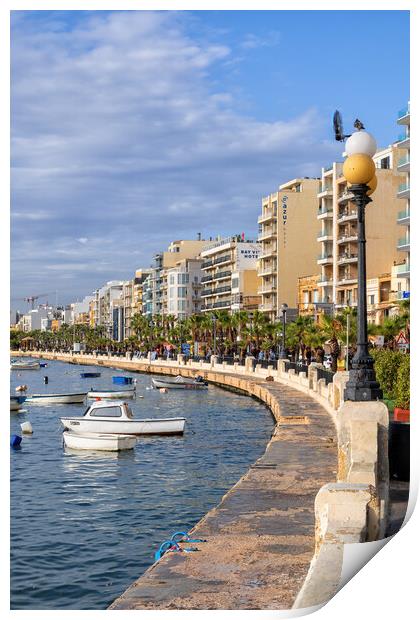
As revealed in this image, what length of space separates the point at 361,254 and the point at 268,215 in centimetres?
9035

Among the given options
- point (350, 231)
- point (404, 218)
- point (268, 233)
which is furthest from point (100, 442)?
point (268, 233)

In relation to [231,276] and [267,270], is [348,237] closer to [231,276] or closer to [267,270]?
[267,270]

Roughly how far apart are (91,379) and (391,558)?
91.2 m

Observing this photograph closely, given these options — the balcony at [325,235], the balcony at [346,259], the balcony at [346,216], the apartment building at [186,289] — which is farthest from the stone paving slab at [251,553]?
the apartment building at [186,289]

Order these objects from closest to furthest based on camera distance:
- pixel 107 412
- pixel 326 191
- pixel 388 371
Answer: pixel 388 371 < pixel 107 412 < pixel 326 191

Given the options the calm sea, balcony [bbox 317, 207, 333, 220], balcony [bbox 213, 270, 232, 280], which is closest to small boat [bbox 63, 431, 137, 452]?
the calm sea

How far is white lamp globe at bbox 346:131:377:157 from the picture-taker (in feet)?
43.9

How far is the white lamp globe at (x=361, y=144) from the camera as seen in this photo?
1338 centimetres

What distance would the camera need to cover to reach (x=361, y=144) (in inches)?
527

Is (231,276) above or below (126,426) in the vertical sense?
above

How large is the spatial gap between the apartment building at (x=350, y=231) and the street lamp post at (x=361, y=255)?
177ft

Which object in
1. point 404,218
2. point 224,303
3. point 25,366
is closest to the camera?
point 404,218

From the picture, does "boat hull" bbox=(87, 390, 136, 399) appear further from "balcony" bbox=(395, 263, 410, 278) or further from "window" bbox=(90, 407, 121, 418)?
"window" bbox=(90, 407, 121, 418)
